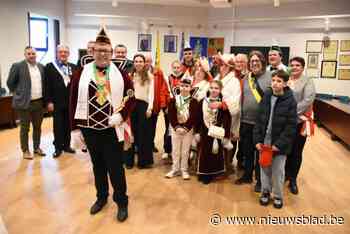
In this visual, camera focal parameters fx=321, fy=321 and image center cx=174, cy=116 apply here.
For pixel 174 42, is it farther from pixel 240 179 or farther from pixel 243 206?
pixel 243 206

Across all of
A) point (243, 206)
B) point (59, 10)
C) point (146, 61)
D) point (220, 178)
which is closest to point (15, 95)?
point (146, 61)

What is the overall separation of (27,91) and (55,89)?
0.35 meters

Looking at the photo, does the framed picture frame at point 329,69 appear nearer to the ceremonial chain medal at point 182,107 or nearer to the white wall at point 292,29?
the white wall at point 292,29

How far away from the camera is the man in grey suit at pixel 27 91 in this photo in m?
4.17

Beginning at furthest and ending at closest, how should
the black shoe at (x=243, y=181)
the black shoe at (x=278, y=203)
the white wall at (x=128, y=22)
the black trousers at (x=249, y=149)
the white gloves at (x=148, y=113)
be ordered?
1. the white wall at (x=128, y=22)
2. the white gloves at (x=148, y=113)
3. the black shoe at (x=243, y=181)
4. the black trousers at (x=249, y=149)
5. the black shoe at (x=278, y=203)

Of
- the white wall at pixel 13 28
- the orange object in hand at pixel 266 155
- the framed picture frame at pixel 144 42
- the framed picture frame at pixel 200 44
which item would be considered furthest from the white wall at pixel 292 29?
the orange object in hand at pixel 266 155

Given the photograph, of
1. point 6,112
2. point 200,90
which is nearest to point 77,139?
point 200,90

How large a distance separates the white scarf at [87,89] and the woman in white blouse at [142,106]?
4.17 ft

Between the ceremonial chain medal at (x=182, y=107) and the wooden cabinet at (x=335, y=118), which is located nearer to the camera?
the ceremonial chain medal at (x=182, y=107)

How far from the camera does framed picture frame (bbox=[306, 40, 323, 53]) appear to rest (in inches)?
299

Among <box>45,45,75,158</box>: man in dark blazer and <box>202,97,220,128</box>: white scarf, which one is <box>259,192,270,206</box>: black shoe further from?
<box>45,45,75,158</box>: man in dark blazer

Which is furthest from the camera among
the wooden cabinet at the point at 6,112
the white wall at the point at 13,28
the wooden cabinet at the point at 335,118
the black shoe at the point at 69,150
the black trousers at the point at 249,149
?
the white wall at the point at 13,28

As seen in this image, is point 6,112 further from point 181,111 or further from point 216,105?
point 216,105

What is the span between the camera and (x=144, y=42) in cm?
874
